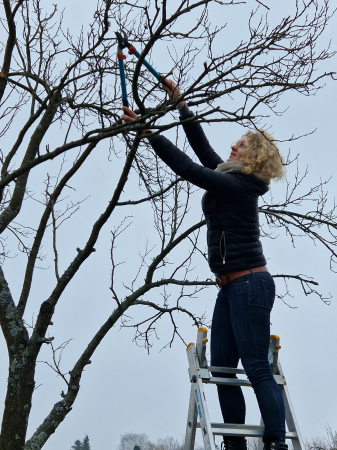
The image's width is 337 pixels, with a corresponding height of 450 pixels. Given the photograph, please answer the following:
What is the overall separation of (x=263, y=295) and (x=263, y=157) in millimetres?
824

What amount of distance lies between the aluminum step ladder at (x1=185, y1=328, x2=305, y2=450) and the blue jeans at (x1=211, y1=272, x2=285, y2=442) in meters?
0.08

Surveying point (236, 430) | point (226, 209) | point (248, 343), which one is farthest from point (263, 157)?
point (236, 430)

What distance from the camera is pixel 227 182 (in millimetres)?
3096

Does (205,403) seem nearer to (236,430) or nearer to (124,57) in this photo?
(236,430)

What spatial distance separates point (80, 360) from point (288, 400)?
1.95 m

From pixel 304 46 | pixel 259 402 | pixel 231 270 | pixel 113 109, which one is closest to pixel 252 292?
pixel 231 270

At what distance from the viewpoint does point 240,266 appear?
122 inches

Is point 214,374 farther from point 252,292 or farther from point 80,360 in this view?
point 80,360

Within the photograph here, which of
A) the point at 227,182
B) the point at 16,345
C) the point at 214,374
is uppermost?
the point at 227,182

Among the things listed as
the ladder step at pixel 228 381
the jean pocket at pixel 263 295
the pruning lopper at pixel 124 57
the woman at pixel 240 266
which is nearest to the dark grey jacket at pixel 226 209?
the woman at pixel 240 266

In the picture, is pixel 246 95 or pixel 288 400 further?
pixel 246 95

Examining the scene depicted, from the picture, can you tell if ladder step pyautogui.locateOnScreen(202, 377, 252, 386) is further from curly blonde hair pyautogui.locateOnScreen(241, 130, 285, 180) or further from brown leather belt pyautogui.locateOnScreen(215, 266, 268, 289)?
curly blonde hair pyautogui.locateOnScreen(241, 130, 285, 180)

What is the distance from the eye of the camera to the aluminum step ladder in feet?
9.84

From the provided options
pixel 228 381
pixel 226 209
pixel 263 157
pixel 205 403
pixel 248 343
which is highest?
pixel 263 157
